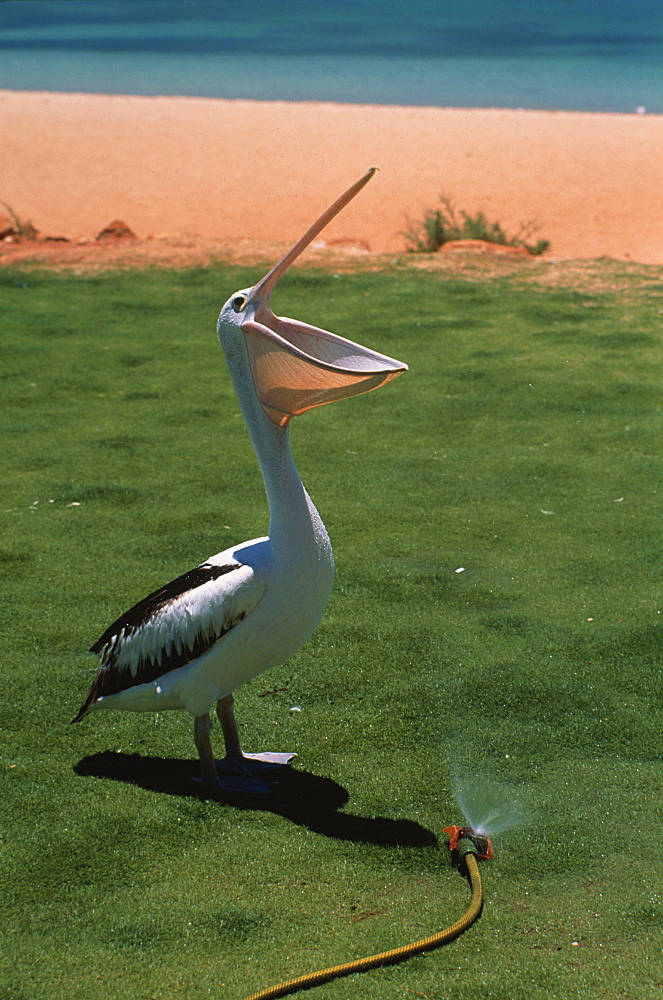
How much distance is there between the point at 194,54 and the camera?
48344 millimetres

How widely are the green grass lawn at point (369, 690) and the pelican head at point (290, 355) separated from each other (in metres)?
1.35

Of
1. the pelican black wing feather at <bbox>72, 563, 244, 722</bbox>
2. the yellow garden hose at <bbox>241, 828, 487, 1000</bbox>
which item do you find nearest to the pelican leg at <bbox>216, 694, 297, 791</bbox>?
the pelican black wing feather at <bbox>72, 563, 244, 722</bbox>

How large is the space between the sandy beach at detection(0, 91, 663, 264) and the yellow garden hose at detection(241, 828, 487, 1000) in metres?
10.8

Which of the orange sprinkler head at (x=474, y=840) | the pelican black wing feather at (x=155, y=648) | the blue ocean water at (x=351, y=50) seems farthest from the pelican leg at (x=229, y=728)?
the blue ocean water at (x=351, y=50)

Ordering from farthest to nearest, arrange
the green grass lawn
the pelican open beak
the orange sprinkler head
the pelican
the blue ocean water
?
the blue ocean water < the pelican < the pelican open beak < the orange sprinkler head < the green grass lawn

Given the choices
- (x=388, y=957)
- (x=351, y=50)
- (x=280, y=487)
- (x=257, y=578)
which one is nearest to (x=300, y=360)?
(x=280, y=487)

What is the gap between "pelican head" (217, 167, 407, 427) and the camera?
353 cm

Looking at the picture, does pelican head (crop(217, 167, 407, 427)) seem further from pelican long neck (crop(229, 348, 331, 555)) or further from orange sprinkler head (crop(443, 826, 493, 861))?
orange sprinkler head (crop(443, 826, 493, 861))

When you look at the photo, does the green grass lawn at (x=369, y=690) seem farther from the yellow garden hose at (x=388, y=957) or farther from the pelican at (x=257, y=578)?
the pelican at (x=257, y=578)

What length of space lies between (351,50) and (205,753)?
50841mm

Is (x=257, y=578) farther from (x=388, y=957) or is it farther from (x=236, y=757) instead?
(x=388, y=957)

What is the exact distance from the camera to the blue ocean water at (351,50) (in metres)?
36.9

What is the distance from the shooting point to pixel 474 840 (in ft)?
11.2

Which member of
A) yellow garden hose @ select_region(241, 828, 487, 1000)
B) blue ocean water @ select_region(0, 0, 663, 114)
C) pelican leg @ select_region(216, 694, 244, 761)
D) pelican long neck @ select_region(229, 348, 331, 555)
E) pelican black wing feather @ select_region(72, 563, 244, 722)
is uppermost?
blue ocean water @ select_region(0, 0, 663, 114)
